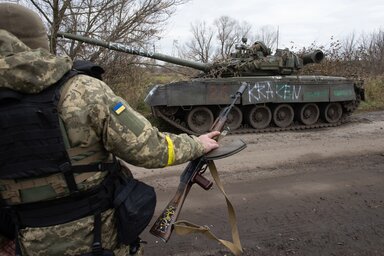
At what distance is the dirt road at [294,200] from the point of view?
3.67 m

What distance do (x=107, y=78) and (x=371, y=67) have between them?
17603 mm

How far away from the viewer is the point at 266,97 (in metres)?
10.6

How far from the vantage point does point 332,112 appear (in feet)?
38.9

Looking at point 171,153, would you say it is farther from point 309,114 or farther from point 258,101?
point 309,114

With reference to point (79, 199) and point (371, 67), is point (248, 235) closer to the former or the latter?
point (79, 199)

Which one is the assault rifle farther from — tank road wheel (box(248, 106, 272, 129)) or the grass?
the grass

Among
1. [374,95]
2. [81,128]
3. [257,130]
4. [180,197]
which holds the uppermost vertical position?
[81,128]

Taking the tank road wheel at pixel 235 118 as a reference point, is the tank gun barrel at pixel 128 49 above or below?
above

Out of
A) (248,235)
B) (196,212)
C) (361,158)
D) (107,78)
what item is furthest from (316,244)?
(107,78)

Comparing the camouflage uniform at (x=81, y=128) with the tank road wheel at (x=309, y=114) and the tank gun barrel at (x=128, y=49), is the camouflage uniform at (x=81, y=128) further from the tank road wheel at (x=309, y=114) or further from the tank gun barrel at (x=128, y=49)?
the tank road wheel at (x=309, y=114)

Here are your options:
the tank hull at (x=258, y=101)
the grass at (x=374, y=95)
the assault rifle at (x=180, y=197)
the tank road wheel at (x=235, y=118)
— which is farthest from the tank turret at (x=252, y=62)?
the assault rifle at (x=180, y=197)

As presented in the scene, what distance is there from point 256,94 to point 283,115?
116cm

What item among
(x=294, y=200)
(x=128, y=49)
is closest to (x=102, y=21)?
(x=128, y=49)

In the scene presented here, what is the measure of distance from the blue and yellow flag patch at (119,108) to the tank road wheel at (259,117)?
9.14m
